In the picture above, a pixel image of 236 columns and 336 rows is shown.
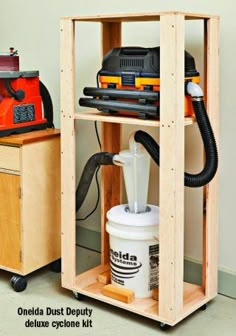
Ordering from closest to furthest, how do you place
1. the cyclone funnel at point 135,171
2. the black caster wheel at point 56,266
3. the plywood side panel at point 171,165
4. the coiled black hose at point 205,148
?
the plywood side panel at point 171,165 < the coiled black hose at point 205,148 < the cyclone funnel at point 135,171 < the black caster wheel at point 56,266

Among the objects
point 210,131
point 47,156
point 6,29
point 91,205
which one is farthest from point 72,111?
point 6,29

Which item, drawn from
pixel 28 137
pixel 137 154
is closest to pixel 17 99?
pixel 28 137

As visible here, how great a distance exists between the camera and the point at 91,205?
304cm

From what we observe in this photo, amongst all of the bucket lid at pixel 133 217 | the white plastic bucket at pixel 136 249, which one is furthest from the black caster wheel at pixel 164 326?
the bucket lid at pixel 133 217

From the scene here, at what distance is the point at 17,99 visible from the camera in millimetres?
2574

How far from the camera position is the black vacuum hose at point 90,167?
93.7 inches

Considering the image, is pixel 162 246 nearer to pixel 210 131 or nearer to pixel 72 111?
pixel 210 131

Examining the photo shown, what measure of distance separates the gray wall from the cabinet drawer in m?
0.60

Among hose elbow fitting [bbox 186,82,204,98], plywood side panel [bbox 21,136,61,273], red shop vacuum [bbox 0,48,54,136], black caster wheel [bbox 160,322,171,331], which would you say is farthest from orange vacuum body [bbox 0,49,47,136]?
black caster wheel [bbox 160,322,171,331]

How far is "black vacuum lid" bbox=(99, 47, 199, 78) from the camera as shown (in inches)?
83.1

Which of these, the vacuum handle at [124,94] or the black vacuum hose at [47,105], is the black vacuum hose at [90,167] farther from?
the black vacuum hose at [47,105]

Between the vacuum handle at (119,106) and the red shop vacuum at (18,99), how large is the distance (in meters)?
0.40

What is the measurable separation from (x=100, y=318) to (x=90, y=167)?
659mm

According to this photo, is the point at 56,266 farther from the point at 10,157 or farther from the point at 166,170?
the point at 166,170
